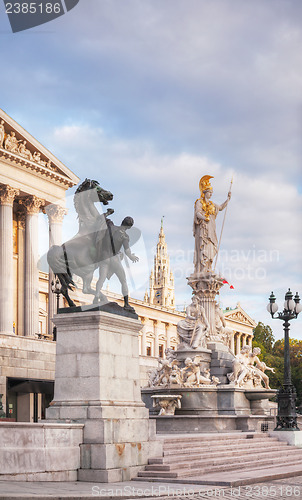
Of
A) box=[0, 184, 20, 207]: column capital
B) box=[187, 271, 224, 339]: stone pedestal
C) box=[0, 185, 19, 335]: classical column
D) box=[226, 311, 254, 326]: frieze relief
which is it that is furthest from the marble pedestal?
box=[226, 311, 254, 326]: frieze relief

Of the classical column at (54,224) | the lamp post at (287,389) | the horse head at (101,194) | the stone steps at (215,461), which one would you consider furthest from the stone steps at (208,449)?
the classical column at (54,224)

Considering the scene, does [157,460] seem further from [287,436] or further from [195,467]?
[287,436]

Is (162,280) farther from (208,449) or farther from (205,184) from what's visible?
(208,449)

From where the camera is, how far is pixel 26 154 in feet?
188

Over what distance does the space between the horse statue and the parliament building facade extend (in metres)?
31.2

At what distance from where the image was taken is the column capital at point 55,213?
2285 inches

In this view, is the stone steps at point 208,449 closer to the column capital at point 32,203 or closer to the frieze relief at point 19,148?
the frieze relief at point 19,148

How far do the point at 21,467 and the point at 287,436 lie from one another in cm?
1392

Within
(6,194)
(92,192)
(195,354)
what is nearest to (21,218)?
(6,194)

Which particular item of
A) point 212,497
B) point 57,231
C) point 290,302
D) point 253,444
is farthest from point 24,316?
point 212,497

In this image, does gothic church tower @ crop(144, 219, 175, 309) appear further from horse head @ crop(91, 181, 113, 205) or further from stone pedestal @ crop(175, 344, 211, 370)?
horse head @ crop(91, 181, 113, 205)

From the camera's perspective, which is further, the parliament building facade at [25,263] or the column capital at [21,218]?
the column capital at [21,218]

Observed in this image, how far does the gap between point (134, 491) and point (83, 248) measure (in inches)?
212

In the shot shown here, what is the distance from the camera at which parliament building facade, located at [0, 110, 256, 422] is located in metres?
51.2
